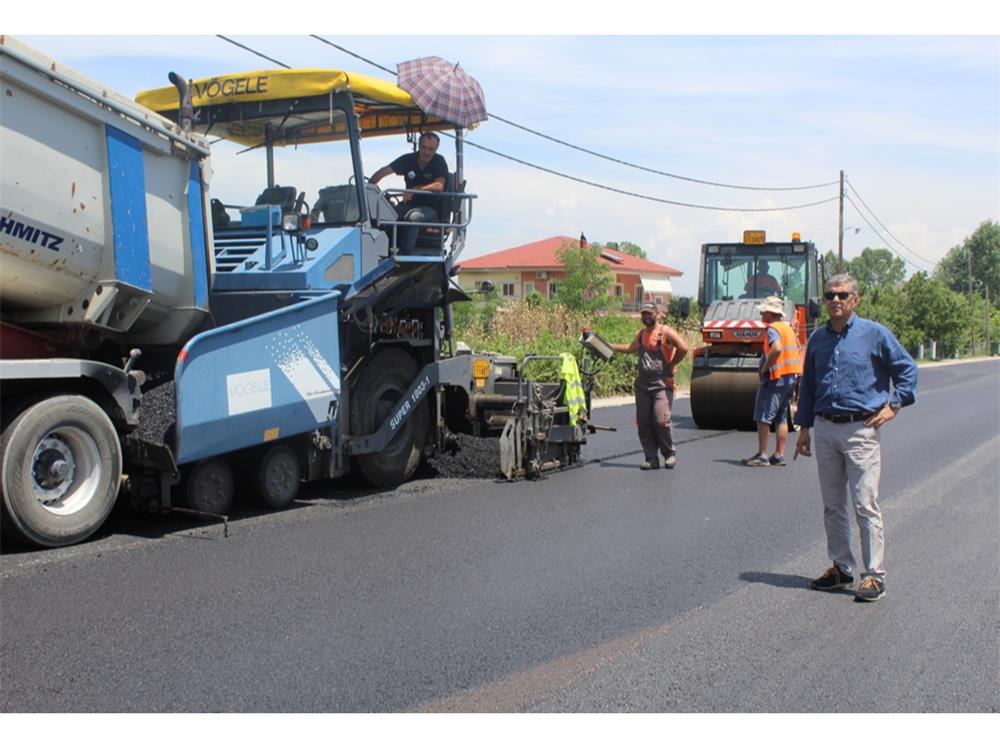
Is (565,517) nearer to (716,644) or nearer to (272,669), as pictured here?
(716,644)

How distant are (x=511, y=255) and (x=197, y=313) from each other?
60.4 meters

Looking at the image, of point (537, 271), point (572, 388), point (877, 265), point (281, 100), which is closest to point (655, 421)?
point (572, 388)

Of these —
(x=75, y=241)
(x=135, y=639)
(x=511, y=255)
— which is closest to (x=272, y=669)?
(x=135, y=639)

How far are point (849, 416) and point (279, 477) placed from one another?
4.21m

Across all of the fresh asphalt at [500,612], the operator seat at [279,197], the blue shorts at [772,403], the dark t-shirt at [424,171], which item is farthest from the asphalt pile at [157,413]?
→ the blue shorts at [772,403]

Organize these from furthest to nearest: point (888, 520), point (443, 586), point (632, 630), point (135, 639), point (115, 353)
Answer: point (888, 520), point (115, 353), point (443, 586), point (632, 630), point (135, 639)

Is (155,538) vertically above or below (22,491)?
below

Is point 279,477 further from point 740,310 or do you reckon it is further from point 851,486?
point 740,310

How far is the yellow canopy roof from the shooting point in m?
8.61

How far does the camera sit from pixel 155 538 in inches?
275

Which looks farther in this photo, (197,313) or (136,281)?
(197,313)

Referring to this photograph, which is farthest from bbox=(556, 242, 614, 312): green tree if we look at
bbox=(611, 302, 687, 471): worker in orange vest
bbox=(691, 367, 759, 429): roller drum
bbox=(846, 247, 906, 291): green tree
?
bbox=(846, 247, 906, 291): green tree

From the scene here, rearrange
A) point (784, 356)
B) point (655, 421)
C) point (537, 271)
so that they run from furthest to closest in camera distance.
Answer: point (537, 271)
point (784, 356)
point (655, 421)

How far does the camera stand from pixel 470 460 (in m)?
10.2
